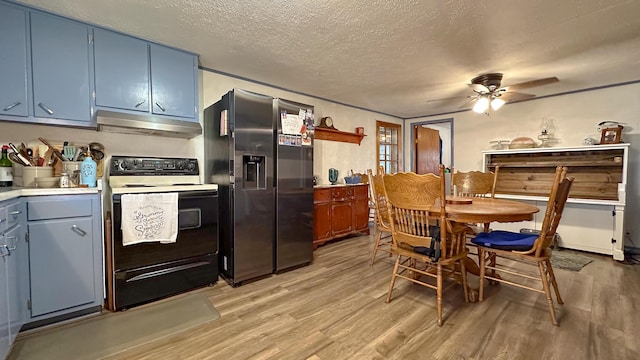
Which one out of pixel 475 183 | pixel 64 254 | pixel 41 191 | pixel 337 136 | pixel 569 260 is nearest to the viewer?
pixel 41 191

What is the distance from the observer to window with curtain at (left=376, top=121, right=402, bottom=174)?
567 cm

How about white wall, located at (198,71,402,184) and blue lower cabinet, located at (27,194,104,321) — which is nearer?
blue lower cabinet, located at (27,194,104,321)

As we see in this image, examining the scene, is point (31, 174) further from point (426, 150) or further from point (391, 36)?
point (426, 150)

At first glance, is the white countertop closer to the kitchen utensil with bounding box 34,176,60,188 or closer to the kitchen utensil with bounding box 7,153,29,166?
the kitchen utensil with bounding box 34,176,60,188

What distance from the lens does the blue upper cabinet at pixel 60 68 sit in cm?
205

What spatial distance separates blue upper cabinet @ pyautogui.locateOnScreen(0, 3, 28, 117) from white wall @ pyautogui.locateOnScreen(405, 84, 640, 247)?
584cm

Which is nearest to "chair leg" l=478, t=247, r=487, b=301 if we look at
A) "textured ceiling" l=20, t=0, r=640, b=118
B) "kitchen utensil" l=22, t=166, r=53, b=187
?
"textured ceiling" l=20, t=0, r=640, b=118

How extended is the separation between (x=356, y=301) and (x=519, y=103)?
14.4 ft

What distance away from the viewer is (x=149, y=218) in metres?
2.22

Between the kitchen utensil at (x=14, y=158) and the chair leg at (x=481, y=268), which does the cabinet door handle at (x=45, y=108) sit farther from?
the chair leg at (x=481, y=268)

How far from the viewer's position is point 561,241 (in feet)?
12.7

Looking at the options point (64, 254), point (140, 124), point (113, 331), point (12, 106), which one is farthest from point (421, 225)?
point (12, 106)

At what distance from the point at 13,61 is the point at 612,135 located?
6.24m

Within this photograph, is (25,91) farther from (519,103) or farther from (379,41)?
(519,103)
